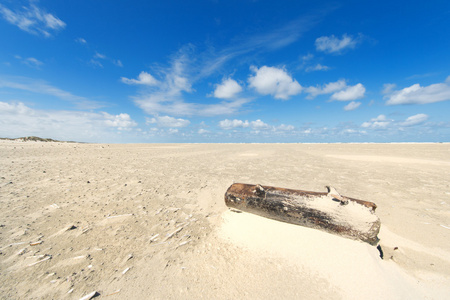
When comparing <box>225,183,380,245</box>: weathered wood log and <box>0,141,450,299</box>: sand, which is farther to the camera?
<box>225,183,380,245</box>: weathered wood log

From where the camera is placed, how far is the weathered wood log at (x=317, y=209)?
2.63 meters

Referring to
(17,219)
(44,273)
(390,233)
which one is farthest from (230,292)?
(17,219)

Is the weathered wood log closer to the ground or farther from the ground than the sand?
farther from the ground

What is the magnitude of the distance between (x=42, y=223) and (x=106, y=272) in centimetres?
267

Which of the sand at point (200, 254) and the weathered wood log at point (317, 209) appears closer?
the sand at point (200, 254)

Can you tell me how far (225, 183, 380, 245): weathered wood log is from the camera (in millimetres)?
2631

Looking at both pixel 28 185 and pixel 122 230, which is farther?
pixel 28 185

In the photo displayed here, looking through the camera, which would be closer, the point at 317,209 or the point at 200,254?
the point at 200,254

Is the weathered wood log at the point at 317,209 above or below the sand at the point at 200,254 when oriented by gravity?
above

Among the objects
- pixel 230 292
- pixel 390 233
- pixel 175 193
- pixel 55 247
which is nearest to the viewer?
pixel 230 292

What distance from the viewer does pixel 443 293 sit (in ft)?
6.74

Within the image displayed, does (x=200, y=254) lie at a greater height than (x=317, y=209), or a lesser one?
lesser

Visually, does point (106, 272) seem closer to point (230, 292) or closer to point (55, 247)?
point (55, 247)

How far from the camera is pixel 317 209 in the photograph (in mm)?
2861
